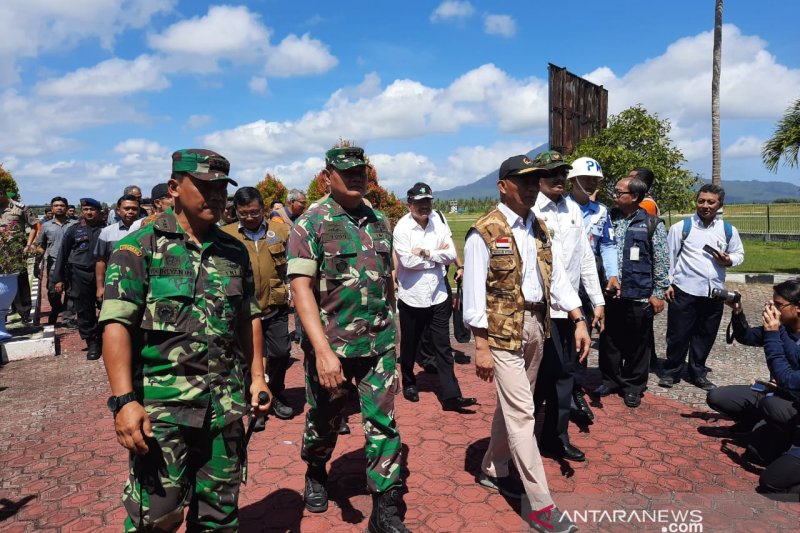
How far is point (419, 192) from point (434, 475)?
2.85 metres

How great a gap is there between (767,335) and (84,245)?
8042mm

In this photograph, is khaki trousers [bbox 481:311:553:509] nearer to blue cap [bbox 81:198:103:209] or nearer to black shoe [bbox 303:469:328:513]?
black shoe [bbox 303:469:328:513]

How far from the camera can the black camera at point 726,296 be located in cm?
475

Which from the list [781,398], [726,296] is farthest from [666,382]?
[781,398]

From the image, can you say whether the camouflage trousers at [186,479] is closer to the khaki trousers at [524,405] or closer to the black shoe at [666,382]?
the khaki trousers at [524,405]

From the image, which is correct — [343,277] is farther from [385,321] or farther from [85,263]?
[85,263]

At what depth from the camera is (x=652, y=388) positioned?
5.83 metres

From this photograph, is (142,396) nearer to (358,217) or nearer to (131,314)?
(131,314)

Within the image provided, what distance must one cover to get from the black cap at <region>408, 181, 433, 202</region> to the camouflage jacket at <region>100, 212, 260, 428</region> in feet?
10.8

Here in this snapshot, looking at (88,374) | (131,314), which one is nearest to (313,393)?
(131,314)

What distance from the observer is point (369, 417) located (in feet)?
10.3

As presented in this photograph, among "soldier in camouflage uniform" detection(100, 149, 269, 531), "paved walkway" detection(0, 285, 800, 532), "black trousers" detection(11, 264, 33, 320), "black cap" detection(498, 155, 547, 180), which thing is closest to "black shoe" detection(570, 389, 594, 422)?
"paved walkway" detection(0, 285, 800, 532)

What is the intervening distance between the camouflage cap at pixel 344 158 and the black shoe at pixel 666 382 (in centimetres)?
446

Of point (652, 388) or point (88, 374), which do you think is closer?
point (652, 388)
